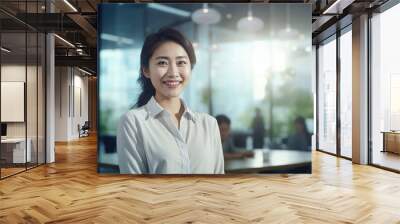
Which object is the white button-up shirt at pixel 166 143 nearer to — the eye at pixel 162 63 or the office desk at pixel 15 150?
the eye at pixel 162 63

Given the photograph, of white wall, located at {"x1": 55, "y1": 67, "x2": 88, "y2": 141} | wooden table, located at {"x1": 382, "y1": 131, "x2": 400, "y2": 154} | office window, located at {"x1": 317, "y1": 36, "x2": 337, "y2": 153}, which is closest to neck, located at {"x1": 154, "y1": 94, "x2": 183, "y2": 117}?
wooden table, located at {"x1": 382, "y1": 131, "x2": 400, "y2": 154}

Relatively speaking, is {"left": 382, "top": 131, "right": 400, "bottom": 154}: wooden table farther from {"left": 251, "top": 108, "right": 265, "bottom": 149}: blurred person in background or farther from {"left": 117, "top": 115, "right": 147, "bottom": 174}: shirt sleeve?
{"left": 117, "top": 115, "right": 147, "bottom": 174}: shirt sleeve

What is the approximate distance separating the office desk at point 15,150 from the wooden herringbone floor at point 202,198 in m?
0.69

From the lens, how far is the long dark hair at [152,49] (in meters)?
6.04

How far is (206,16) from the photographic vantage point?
19.9 ft

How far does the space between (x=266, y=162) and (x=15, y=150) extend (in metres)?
4.79

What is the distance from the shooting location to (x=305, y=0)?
7.93m

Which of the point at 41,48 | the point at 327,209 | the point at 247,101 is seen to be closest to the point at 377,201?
the point at 327,209

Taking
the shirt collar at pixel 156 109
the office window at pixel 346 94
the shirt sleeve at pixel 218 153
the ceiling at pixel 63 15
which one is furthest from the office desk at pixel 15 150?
the office window at pixel 346 94

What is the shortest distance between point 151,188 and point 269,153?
2.08 m

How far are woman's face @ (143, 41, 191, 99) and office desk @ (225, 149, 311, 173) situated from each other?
1.53 m

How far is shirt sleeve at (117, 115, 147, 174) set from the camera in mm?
5977

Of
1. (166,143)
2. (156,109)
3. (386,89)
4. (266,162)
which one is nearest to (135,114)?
(156,109)

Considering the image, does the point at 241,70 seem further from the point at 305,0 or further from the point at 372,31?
the point at 372,31
